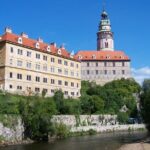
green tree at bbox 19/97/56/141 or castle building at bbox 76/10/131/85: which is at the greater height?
castle building at bbox 76/10/131/85

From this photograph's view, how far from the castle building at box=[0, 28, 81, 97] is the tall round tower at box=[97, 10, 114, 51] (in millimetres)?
44977

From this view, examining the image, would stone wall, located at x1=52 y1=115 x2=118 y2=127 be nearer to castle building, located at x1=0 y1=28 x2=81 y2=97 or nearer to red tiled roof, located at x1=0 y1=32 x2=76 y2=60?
castle building, located at x1=0 y1=28 x2=81 y2=97

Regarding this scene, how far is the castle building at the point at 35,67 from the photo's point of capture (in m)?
60.1

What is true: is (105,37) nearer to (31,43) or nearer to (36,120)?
(31,43)

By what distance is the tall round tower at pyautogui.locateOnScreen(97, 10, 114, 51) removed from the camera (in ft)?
397

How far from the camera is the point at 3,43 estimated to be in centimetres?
→ 6025

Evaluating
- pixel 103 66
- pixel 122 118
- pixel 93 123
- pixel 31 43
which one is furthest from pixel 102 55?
pixel 93 123

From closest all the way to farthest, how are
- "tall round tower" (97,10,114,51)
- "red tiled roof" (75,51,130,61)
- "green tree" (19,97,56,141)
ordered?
1. "green tree" (19,97,56,141)
2. "red tiled roof" (75,51,130,61)
3. "tall round tower" (97,10,114,51)

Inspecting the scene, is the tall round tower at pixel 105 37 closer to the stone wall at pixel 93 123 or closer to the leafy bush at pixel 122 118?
the leafy bush at pixel 122 118

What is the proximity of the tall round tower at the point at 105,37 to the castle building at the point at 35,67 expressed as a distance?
45.0m

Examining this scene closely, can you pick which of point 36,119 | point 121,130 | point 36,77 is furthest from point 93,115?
point 36,119

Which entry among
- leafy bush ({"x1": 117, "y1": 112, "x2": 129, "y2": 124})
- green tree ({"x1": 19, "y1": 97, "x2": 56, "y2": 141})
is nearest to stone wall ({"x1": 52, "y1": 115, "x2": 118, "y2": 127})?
leafy bush ({"x1": 117, "y1": 112, "x2": 129, "y2": 124})

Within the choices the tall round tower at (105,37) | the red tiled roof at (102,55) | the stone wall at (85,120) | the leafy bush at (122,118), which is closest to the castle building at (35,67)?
the stone wall at (85,120)

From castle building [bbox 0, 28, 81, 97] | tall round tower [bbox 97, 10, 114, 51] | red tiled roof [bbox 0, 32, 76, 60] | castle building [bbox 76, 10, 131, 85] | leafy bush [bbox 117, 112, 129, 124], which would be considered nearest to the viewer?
castle building [bbox 0, 28, 81, 97]
